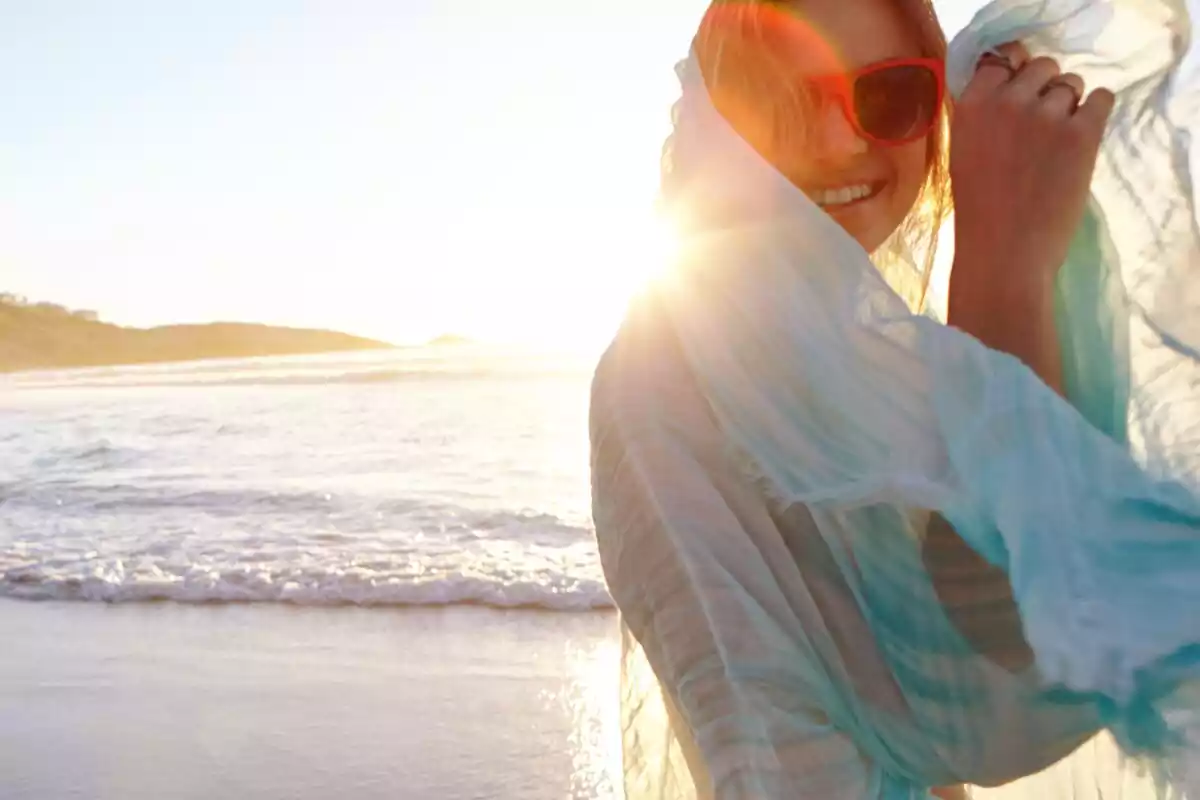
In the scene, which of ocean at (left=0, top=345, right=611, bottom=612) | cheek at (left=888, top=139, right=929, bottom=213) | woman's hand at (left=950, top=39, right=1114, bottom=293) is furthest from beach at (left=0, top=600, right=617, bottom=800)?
woman's hand at (left=950, top=39, right=1114, bottom=293)

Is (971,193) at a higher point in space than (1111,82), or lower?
lower

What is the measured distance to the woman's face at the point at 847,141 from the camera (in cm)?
134

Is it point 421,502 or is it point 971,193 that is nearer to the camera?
point 971,193

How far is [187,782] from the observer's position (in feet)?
12.6

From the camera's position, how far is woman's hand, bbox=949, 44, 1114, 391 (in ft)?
3.59

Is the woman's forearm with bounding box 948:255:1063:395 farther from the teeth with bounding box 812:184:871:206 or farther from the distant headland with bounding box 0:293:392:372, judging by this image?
the distant headland with bounding box 0:293:392:372

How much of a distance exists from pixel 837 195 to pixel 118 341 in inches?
1628

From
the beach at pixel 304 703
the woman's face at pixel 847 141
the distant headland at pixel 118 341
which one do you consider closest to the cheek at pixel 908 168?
the woman's face at pixel 847 141

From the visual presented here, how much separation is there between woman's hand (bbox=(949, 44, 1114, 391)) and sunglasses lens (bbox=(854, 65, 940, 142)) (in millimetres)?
217

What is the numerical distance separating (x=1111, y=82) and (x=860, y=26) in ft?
1.04

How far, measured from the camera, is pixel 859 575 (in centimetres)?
115

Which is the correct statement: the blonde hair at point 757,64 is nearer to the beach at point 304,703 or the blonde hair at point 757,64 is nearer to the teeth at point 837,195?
the teeth at point 837,195

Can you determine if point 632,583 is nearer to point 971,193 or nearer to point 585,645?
point 971,193

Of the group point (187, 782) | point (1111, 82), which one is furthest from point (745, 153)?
point (187, 782)
